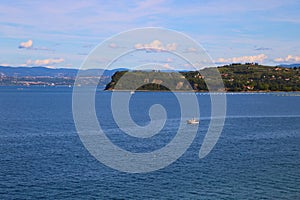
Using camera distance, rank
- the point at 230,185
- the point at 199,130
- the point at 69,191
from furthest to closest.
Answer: the point at 199,130 → the point at 230,185 → the point at 69,191

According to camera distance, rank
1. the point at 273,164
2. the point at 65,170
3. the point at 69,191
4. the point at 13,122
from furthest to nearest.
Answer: the point at 13,122, the point at 273,164, the point at 65,170, the point at 69,191

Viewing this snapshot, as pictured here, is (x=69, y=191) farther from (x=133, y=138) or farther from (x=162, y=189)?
(x=133, y=138)

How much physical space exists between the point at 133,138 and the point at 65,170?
2146cm

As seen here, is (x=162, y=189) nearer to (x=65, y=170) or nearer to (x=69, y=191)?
(x=69, y=191)

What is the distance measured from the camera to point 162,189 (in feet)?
115

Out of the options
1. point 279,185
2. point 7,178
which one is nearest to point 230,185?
point 279,185

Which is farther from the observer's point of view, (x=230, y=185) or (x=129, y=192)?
(x=230, y=185)

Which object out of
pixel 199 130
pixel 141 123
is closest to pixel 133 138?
pixel 199 130

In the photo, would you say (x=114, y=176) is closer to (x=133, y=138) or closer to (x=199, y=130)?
(x=133, y=138)

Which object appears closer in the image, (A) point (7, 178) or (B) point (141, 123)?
(A) point (7, 178)

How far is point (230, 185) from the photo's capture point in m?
36.7

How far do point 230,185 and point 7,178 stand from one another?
19311 mm

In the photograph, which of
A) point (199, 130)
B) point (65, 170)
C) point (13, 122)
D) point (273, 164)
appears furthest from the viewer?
point (13, 122)

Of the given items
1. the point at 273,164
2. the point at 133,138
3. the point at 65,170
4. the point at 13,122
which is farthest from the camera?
the point at 13,122
